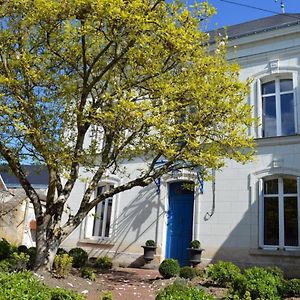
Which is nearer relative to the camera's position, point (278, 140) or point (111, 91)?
point (111, 91)

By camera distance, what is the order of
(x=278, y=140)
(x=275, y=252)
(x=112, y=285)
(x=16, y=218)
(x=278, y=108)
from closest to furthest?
1. (x=112, y=285)
2. (x=275, y=252)
3. (x=278, y=140)
4. (x=278, y=108)
5. (x=16, y=218)

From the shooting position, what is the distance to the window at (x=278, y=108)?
42.8 feet

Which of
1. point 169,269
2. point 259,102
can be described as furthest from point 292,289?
point 259,102

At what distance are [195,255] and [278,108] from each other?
17.8 feet

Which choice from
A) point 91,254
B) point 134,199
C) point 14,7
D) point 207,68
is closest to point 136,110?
point 207,68

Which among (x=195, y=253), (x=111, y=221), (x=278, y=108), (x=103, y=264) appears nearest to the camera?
(x=195, y=253)

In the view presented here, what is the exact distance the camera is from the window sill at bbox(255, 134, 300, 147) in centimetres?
1236

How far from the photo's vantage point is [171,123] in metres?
8.90

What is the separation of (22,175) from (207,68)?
507 cm

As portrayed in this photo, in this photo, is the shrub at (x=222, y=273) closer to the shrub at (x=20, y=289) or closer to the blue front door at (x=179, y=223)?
the blue front door at (x=179, y=223)

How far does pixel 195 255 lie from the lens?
12.7m

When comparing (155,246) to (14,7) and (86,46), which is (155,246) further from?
(14,7)

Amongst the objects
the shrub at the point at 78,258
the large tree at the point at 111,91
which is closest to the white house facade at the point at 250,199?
the shrub at the point at 78,258

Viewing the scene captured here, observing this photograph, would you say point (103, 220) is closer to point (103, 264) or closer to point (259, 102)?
point (103, 264)
